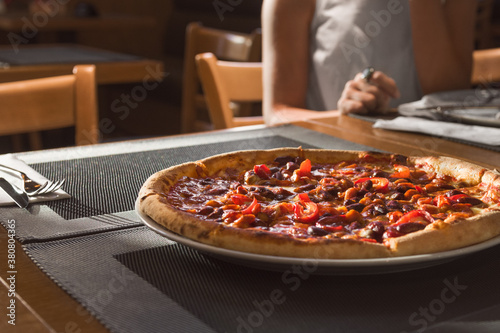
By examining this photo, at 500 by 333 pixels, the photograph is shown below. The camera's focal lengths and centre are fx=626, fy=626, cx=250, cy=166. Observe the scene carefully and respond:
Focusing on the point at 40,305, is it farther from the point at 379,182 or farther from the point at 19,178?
the point at 379,182

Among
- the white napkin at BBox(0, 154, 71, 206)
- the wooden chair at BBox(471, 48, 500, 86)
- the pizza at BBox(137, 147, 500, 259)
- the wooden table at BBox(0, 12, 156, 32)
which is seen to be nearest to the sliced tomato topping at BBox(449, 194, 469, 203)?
the pizza at BBox(137, 147, 500, 259)

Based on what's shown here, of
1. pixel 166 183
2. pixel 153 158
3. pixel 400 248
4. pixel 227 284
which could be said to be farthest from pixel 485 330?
pixel 153 158

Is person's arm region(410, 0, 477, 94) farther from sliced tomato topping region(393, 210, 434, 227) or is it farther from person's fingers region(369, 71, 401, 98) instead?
sliced tomato topping region(393, 210, 434, 227)

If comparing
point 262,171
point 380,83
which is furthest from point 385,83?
point 262,171

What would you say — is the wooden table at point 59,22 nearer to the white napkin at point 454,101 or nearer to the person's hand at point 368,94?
the person's hand at point 368,94

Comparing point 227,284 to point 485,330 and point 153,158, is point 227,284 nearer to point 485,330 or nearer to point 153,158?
point 485,330

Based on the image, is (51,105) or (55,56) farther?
(55,56)
